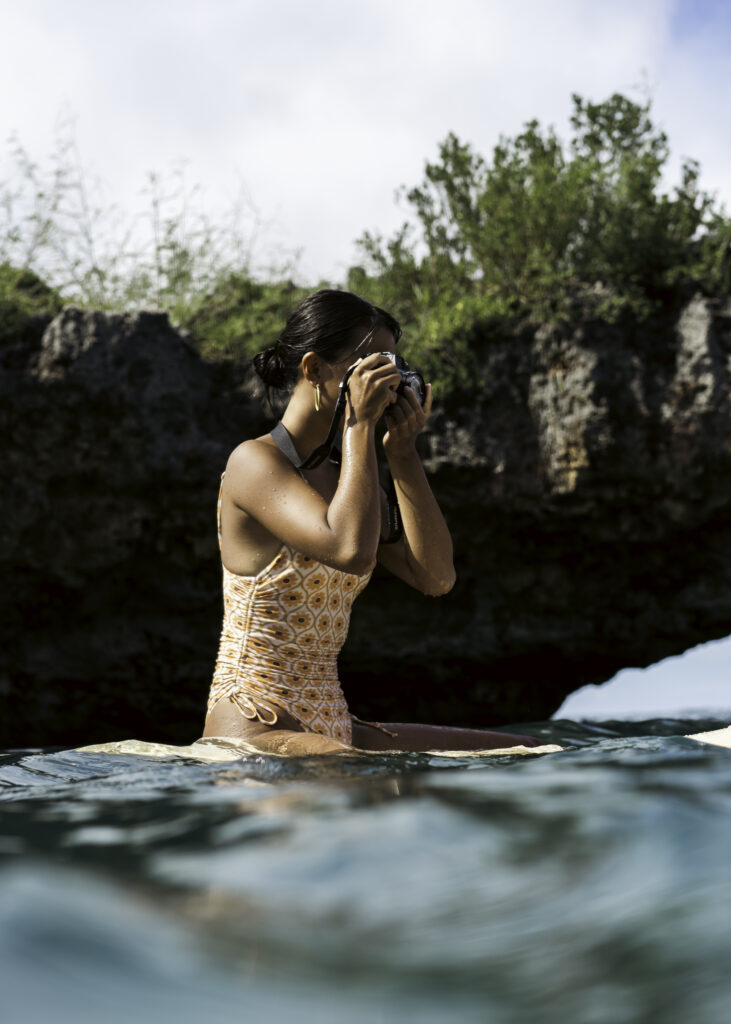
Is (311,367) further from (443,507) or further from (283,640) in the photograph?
(443,507)

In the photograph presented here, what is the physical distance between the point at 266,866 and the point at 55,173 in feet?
18.7

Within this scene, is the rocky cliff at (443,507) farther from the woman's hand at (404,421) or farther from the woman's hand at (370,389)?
the woman's hand at (370,389)

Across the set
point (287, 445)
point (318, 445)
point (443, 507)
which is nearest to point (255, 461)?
point (287, 445)

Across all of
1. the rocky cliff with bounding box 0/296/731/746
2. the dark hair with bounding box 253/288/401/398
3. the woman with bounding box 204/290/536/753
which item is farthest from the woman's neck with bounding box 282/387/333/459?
the rocky cliff with bounding box 0/296/731/746

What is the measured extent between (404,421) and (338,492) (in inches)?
15.4

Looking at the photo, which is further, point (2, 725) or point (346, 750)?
point (2, 725)

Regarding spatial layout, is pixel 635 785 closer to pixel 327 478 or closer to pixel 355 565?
pixel 355 565

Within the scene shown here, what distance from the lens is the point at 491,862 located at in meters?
1.06

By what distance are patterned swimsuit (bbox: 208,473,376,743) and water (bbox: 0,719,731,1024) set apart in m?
0.94

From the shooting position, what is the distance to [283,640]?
7.90 feet

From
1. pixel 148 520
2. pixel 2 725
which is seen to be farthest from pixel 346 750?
pixel 2 725

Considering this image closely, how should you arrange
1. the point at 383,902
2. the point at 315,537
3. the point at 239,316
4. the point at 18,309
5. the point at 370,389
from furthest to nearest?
the point at 239,316, the point at 18,309, the point at 370,389, the point at 315,537, the point at 383,902

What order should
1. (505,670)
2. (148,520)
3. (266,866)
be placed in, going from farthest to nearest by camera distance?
1. (505,670)
2. (148,520)
3. (266,866)

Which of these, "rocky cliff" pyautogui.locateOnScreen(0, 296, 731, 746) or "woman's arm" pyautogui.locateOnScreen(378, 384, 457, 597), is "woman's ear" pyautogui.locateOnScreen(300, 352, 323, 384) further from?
"rocky cliff" pyautogui.locateOnScreen(0, 296, 731, 746)
